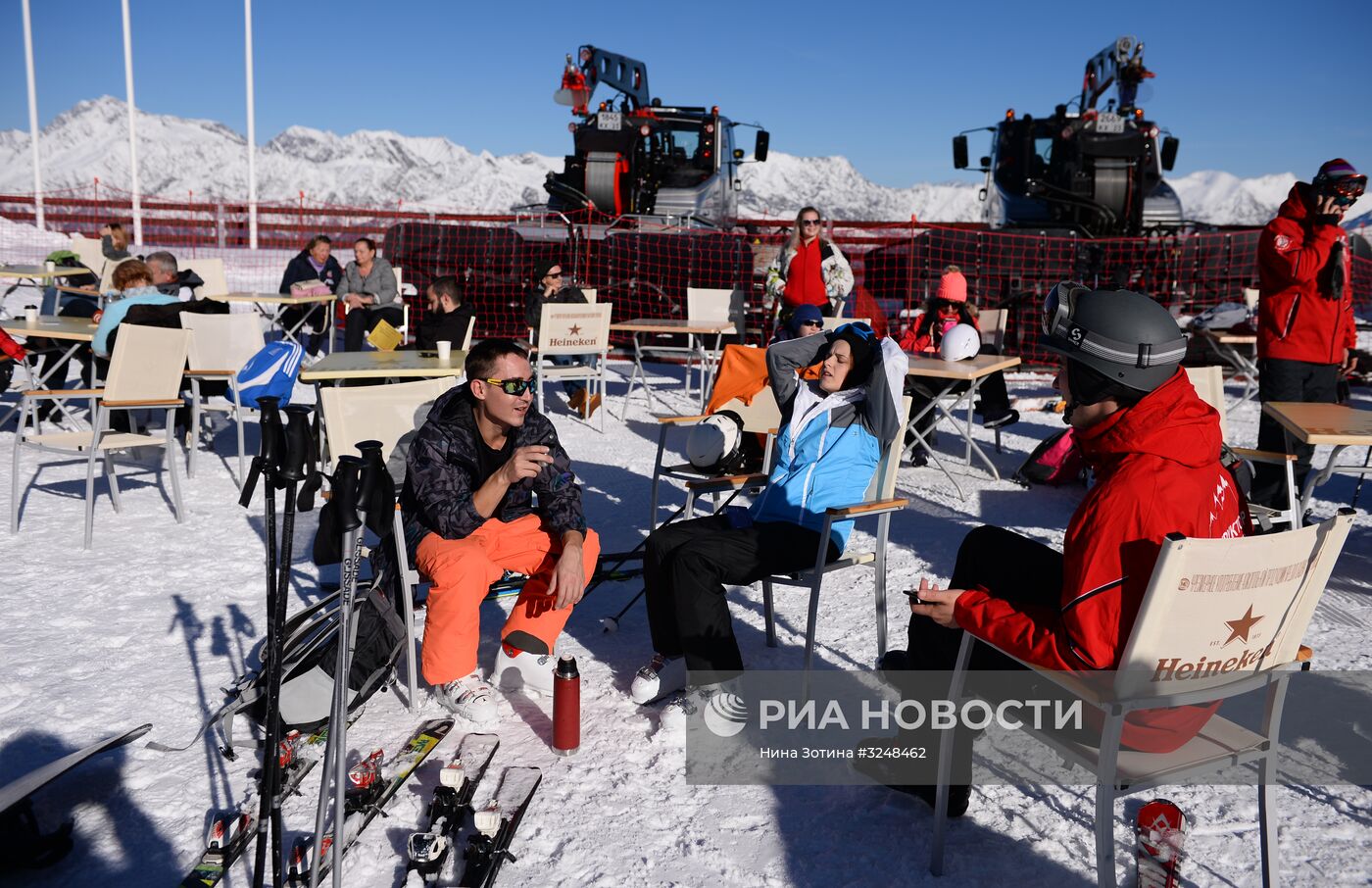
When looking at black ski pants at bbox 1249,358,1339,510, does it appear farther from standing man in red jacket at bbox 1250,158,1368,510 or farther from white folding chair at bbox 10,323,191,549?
white folding chair at bbox 10,323,191,549

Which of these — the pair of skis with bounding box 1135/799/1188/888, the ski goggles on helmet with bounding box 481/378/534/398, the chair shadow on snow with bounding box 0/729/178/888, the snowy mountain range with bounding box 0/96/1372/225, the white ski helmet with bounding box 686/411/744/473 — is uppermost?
the snowy mountain range with bounding box 0/96/1372/225

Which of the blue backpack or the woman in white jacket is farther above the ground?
the woman in white jacket

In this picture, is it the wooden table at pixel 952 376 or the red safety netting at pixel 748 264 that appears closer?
the wooden table at pixel 952 376

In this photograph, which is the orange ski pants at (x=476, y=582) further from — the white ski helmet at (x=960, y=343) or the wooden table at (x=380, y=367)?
the white ski helmet at (x=960, y=343)

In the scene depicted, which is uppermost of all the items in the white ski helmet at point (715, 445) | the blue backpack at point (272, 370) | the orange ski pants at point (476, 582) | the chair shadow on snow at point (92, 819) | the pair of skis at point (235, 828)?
the blue backpack at point (272, 370)

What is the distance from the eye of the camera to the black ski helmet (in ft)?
6.61

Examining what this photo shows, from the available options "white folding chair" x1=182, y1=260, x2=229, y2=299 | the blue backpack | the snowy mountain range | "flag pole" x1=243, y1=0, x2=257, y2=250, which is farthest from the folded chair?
the snowy mountain range

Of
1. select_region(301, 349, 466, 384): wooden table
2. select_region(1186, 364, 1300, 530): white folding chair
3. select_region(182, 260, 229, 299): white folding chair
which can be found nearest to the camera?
select_region(1186, 364, 1300, 530): white folding chair

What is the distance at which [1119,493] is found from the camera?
192 cm

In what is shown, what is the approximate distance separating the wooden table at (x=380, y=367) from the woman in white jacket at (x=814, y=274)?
277 centimetres

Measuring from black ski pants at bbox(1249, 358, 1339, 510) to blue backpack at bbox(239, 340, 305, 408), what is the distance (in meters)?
5.40

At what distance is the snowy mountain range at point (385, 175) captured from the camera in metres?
68.4

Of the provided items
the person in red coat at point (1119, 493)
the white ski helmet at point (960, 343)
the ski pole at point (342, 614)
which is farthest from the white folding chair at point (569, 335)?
the person in red coat at point (1119, 493)

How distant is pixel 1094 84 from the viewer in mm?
13453
